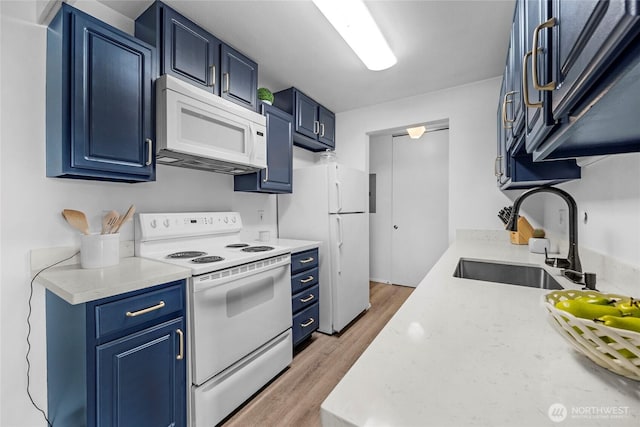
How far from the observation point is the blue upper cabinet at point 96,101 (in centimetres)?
125

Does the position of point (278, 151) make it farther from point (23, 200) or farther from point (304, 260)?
point (23, 200)

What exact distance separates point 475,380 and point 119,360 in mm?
1321

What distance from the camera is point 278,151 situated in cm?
238

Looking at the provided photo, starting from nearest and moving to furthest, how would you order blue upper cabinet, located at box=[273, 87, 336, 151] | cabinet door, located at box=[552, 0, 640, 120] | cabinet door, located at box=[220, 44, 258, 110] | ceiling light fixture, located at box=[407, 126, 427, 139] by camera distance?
cabinet door, located at box=[552, 0, 640, 120] < cabinet door, located at box=[220, 44, 258, 110] < blue upper cabinet, located at box=[273, 87, 336, 151] < ceiling light fixture, located at box=[407, 126, 427, 139]

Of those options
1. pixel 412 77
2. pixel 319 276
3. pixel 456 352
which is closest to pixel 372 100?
pixel 412 77

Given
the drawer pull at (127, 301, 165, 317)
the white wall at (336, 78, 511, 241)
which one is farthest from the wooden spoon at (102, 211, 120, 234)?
the white wall at (336, 78, 511, 241)

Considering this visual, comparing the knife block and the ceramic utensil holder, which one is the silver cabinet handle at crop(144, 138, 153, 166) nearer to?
the ceramic utensil holder

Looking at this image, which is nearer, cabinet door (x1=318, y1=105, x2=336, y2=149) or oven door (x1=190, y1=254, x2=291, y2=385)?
oven door (x1=190, y1=254, x2=291, y2=385)

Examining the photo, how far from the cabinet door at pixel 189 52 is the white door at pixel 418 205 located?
2.73m

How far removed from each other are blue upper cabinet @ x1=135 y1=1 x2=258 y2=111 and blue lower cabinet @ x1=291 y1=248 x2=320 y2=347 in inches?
52.0

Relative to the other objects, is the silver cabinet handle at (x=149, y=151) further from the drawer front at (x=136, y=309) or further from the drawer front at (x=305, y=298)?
the drawer front at (x=305, y=298)

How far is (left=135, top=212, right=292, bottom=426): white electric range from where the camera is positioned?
1.37 m

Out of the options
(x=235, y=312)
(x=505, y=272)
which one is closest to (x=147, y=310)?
(x=235, y=312)

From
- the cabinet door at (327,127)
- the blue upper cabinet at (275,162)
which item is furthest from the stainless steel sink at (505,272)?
the cabinet door at (327,127)
